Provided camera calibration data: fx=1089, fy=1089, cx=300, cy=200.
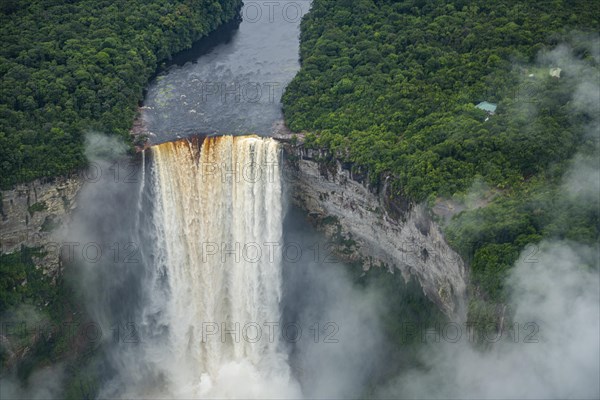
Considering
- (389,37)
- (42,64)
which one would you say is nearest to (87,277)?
(42,64)

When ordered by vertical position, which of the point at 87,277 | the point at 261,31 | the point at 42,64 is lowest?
the point at 87,277

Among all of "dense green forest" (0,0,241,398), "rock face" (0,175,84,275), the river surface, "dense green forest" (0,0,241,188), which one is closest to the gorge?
"rock face" (0,175,84,275)

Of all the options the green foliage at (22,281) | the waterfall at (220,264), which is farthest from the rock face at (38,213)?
the waterfall at (220,264)

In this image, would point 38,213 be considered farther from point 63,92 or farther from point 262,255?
point 262,255

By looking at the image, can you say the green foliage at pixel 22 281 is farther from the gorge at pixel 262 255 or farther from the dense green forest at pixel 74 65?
the dense green forest at pixel 74 65

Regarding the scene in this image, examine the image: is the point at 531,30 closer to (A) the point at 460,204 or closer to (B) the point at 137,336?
(A) the point at 460,204

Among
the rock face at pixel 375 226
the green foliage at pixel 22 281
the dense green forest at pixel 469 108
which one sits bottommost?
the green foliage at pixel 22 281
